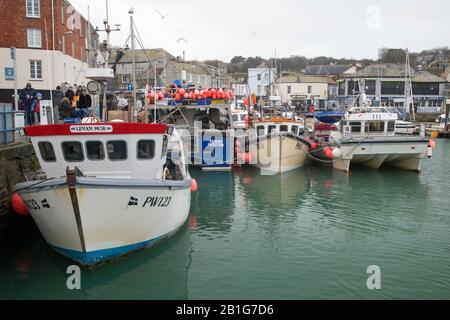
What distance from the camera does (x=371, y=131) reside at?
75.8ft

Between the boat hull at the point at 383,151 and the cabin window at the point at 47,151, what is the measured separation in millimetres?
15133

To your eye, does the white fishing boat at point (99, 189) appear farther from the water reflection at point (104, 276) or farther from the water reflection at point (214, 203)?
the water reflection at point (214, 203)

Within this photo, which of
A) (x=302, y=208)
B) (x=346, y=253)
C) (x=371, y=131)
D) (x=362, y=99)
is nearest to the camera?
(x=346, y=253)

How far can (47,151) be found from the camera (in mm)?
10172

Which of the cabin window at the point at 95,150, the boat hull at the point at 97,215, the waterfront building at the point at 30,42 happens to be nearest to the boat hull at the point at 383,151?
the boat hull at the point at 97,215

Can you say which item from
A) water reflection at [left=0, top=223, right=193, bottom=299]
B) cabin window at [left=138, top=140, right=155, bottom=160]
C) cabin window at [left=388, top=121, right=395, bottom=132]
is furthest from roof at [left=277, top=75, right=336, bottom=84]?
water reflection at [left=0, top=223, right=193, bottom=299]

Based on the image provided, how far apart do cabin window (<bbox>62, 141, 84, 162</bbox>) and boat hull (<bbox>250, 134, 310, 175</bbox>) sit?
42.4ft

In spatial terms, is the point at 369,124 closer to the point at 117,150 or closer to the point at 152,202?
the point at 152,202

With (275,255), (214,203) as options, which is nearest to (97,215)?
(275,255)

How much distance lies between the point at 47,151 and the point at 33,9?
25.4m

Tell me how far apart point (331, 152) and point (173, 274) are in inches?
549
